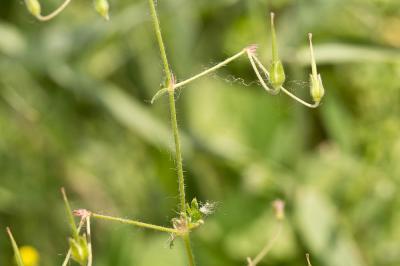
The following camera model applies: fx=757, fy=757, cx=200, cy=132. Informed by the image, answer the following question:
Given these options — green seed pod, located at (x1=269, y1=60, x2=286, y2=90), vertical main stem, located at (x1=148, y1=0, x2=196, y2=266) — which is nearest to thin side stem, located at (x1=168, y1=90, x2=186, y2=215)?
vertical main stem, located at (x1=148, y1=0, x2=196, y2=266)

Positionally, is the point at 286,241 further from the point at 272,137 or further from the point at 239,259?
the point at 272,137

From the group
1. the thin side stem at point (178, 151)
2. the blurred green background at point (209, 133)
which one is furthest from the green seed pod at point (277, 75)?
the blurred green background at point (209, 133)

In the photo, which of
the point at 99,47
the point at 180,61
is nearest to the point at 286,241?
the point at 180,61

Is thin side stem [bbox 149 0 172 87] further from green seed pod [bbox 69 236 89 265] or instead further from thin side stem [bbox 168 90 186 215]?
green seed pod [bbox 69 236 89 265]

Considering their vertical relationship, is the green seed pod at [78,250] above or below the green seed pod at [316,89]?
below

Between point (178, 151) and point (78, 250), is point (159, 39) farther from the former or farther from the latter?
point (78, 250)

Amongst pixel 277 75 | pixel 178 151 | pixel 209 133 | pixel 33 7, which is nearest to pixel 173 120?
pixel 178 151

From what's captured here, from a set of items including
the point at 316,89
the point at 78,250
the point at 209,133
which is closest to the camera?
the point at 78,250

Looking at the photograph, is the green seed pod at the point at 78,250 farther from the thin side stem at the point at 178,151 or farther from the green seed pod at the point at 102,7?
the green seed pod at the point at 102,7

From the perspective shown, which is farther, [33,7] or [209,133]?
[209,133]
